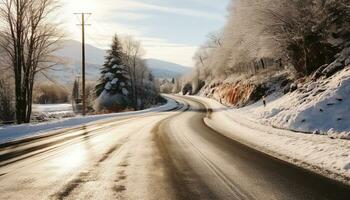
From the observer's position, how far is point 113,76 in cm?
6956

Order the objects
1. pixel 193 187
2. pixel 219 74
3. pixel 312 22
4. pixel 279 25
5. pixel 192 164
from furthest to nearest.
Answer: pixel 219 74
pixel 279 25
pixel 312 22
pixel 192 164
pixel 193 187

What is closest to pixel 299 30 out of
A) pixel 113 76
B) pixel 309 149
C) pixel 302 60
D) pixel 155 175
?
pixel 302 60

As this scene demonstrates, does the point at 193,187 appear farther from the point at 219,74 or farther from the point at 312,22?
the point at 219,74

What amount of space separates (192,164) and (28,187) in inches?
171

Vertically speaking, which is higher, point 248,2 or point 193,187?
point 248,2

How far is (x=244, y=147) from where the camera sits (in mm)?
14523

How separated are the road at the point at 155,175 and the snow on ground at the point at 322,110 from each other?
12.6 ft

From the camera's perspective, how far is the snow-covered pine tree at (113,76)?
6871cm

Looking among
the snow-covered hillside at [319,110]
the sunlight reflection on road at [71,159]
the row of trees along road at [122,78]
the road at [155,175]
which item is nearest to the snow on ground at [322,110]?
the snow-covered hillside at [319,110]

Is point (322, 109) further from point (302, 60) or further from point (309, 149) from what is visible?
point (302, 60)

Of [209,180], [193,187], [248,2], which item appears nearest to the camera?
[193,187]

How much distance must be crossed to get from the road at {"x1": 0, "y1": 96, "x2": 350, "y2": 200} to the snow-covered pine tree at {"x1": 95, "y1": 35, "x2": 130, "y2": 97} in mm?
54101

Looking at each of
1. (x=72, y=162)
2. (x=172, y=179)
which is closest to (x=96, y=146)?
(x=72, y=162)

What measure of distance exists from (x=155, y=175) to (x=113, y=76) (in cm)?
6119
